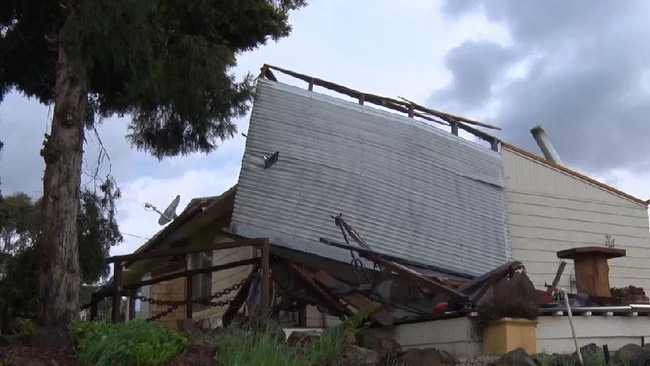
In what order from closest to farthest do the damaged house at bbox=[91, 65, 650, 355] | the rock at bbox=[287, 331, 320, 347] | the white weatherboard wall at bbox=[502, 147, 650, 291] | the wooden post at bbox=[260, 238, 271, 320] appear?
1. the rock at bbox=[287, 331, 320, 347]
2. the wooden post at bbox=[260, 238, 271, 320]
3. the damaged house at bbox=[91, 65, 650, 355]
4. the white weatherboard wall at bbox=[502, 147, 650, 291]

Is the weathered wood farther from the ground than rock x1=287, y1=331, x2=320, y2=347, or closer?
farther from the ground

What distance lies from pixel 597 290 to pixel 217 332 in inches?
182

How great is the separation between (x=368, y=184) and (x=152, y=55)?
4809 millimetres

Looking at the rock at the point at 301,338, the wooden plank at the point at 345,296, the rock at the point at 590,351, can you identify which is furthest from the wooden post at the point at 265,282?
the rock at the point at 590,351

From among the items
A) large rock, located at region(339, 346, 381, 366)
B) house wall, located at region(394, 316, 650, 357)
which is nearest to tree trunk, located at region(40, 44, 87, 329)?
large rock, located at region(339, 346, 381, 366)

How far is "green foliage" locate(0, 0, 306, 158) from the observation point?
389 inches

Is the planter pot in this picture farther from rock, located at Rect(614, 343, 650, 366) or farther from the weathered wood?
the weathered wood

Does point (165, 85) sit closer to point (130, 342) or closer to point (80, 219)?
point (80, 219)

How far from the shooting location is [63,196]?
32.8 feet

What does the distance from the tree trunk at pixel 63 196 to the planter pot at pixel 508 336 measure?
4.26m

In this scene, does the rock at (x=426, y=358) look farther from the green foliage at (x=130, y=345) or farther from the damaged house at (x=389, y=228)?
the green foliage at (x=130, y=345)

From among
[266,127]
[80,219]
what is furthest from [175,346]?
[266,127]

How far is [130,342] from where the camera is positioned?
7.48 m

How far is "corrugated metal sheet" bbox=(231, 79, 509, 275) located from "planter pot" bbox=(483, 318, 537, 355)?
446 centimetres
